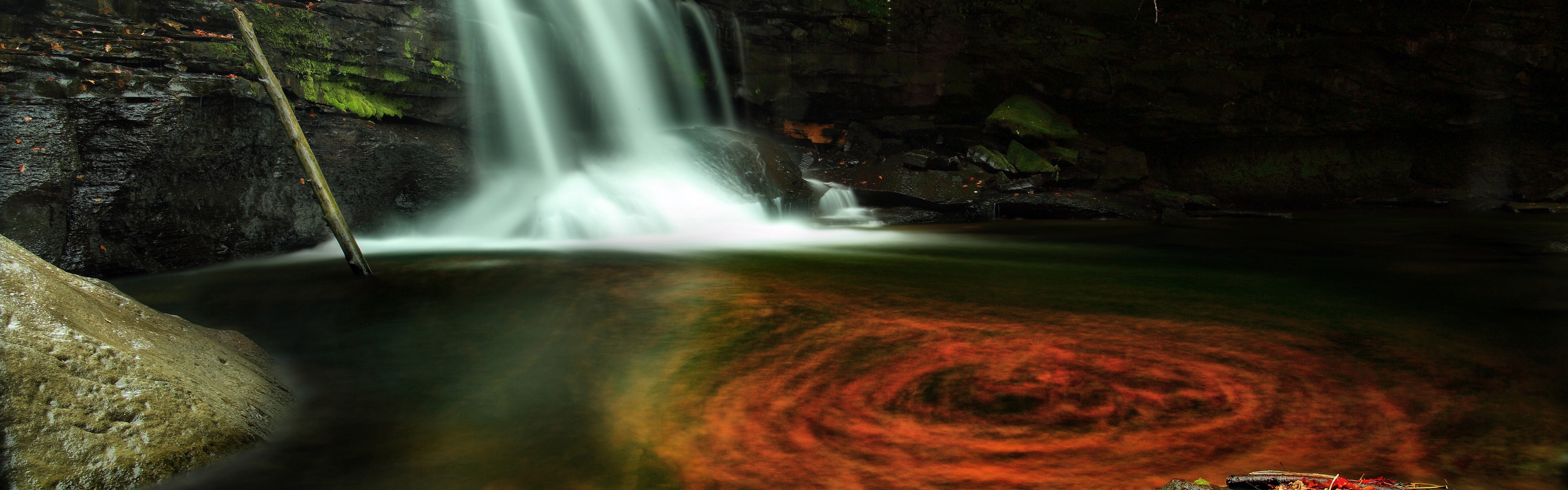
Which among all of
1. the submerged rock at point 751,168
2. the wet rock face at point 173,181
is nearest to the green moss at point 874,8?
the submerged rock at point 751,168

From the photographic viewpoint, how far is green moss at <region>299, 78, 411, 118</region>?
28.9 feet

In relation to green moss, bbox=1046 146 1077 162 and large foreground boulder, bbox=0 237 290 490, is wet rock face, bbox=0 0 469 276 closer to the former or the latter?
large foreground boulder, bbox=0 237 290 490

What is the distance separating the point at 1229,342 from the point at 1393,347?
845 mm

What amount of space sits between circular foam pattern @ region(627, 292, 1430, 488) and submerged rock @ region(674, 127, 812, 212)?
7.56 metres

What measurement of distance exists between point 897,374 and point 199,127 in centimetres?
792

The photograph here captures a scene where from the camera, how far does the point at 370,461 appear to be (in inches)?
112

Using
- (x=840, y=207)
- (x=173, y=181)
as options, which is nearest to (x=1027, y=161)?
(x=840, y=207)

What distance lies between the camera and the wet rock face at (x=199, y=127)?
679 cm

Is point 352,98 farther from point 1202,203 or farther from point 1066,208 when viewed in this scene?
point 1202,203

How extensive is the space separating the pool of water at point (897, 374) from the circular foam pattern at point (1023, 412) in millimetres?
14

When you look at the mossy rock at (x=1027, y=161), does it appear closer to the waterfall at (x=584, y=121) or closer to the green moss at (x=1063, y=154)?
the green moss at (x=1063, y=154)

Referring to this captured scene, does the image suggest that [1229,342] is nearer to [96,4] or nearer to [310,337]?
[310,337]

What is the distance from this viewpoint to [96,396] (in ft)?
8.24

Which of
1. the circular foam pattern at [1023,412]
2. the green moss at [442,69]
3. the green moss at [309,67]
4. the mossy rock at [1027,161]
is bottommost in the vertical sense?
the circular foam pattern at [1023,412]
